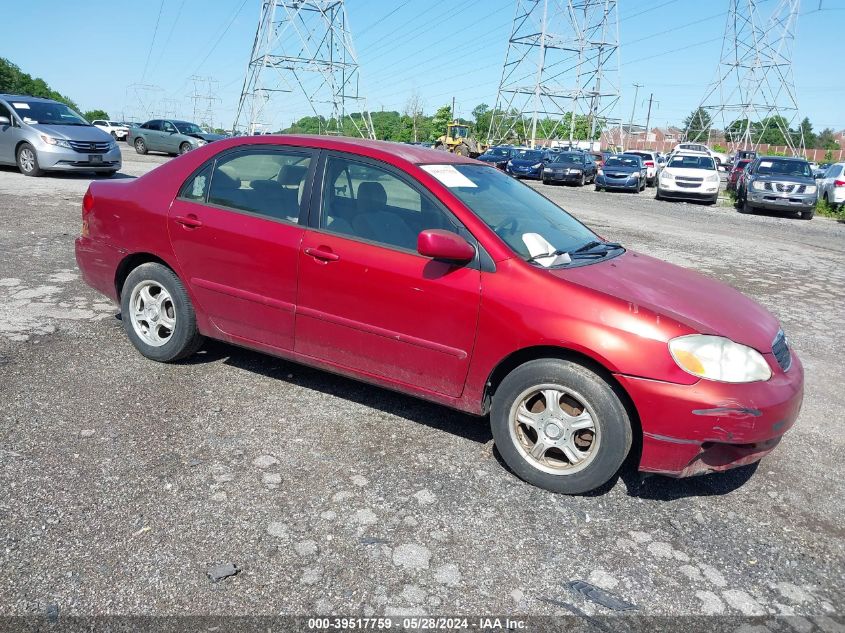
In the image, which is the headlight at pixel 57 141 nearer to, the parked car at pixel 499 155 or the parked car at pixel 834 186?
the parked car at pixel 834 186

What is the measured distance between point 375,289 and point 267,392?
46.8 inches

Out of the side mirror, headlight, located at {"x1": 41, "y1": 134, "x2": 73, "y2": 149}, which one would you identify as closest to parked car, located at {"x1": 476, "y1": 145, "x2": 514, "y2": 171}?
headlight, located at {"x1": 41, "y1": 134, "x2": 73, "y2": 149}

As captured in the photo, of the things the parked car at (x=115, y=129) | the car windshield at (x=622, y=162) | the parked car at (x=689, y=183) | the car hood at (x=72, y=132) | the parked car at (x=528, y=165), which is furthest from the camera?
the parked car at (x=115, y=129)

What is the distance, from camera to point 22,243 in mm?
8094

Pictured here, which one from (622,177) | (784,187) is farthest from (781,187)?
(622,177)

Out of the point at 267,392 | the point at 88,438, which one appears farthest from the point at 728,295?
the point at 88,438

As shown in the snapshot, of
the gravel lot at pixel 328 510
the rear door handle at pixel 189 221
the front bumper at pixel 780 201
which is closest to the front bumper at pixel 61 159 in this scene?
the gravel lot at pixel 328 510

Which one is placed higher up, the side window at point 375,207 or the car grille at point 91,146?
the side window at point 375,207

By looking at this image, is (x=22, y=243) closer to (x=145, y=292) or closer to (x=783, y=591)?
(x=145, y=292)

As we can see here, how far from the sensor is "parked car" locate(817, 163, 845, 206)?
20.5 m

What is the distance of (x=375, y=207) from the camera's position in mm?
3867

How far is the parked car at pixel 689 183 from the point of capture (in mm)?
21859

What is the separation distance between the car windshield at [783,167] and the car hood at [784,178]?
24cm

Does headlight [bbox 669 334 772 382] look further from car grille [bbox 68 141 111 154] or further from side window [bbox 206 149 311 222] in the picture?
car grille [bbox 68 141 111 154]
